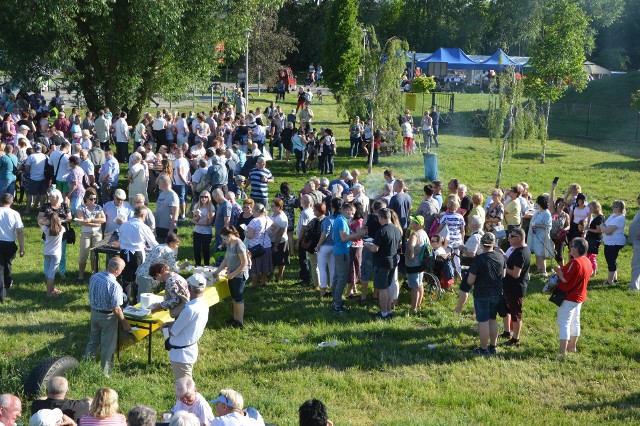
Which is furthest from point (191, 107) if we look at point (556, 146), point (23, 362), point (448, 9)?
point (448, 9)

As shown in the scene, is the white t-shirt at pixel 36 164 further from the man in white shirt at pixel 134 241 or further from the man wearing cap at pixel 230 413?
the man wearing cap at pixel 230 413

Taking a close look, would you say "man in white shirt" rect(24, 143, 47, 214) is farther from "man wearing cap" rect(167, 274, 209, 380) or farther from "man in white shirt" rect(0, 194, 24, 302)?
"man wearing cap" rect(167, 274, 209, 380)

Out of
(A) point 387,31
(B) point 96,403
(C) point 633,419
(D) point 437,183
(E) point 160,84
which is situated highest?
(A) point 387,31

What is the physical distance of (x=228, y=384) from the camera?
8.84m

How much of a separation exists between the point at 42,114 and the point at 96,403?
18708 millimetres

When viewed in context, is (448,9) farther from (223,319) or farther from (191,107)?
(223,319)

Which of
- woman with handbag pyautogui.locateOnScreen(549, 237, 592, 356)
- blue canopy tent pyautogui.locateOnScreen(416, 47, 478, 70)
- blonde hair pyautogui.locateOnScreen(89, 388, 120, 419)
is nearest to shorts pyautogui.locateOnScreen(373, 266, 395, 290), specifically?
woman with handbag pyautogui.locateOnScreen(549, 237, 592, 356)

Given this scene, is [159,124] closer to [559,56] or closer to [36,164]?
[36,164]

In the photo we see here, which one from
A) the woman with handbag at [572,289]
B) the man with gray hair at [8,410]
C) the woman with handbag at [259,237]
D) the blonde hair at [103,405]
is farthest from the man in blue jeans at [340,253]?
the man with gray hair at [8,410]

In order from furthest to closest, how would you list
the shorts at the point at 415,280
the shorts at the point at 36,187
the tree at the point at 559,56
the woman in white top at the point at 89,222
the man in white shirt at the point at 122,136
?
the tree at the point at 559,56
the man in white shirt at the point at 122,136
the shorts at the point at 36,187
the woman in white top at the point at 89,222
the shorts at the point at 415,280

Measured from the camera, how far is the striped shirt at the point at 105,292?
28.2 ft

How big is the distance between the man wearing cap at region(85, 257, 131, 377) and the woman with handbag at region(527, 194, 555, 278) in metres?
7.43

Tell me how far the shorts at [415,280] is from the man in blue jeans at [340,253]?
954mm

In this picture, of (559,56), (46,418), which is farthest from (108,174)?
(559,56)
